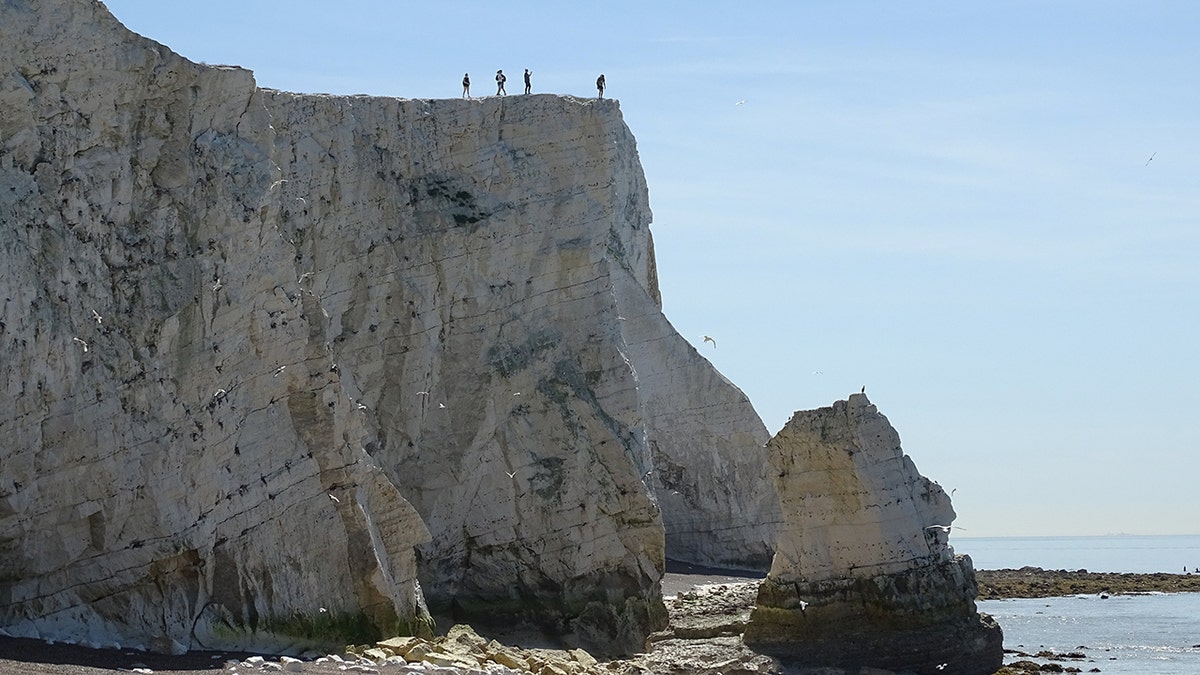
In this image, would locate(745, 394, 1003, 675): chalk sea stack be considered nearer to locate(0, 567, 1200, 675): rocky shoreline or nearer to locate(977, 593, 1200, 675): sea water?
locate(0, 567, 1200, 675): rocky shoreline

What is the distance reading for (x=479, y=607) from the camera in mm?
32781

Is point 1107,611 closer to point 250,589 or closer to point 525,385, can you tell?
point 525,385

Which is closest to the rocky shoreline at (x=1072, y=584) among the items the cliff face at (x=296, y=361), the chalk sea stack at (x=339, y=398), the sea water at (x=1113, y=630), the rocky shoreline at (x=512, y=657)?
the sea water at (x=1113, y=630)

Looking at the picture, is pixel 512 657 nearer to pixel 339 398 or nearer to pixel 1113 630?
pixel 339 398

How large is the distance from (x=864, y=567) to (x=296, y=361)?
10520 mm

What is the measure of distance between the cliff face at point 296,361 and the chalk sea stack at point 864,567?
10.7 feet

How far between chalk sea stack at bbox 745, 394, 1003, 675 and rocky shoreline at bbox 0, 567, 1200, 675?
2.99ft

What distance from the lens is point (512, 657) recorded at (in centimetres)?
2636

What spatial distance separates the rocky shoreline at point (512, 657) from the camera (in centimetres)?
2045

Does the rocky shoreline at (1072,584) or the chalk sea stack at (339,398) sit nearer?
the chalk sea stack at (339,398)

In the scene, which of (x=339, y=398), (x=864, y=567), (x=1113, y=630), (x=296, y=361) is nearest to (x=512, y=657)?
(x=339, y=398)

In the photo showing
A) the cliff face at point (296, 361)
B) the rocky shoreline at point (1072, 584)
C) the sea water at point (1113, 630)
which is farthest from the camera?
the rocky shoreline at point (1072, 584)

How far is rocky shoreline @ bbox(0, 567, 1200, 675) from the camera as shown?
2045cm

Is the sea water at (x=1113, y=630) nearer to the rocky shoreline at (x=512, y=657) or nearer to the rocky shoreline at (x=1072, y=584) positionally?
the rocky shoreline at (x=1072, y=584)
